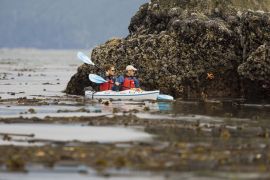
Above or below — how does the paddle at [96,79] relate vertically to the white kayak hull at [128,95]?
above

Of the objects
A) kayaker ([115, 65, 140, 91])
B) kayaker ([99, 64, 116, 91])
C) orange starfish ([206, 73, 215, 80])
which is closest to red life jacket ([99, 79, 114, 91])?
kayaker ([99, 64, 116, 91])

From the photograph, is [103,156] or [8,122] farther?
[8,122]

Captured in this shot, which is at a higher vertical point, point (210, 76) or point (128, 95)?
point (210, 76)

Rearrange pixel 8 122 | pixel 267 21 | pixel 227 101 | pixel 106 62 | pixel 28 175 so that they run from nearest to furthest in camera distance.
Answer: pixel 28 175 < pixel 8 122 < pixel 227 101 < pixel 267 21 < pixel 106 62

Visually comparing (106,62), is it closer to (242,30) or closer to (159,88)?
(159,88)

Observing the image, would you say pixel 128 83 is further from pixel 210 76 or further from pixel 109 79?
pixel 210 76

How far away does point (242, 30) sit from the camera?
43.4m

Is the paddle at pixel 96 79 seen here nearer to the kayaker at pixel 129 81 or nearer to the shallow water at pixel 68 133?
the kayaker at pixel 129 81

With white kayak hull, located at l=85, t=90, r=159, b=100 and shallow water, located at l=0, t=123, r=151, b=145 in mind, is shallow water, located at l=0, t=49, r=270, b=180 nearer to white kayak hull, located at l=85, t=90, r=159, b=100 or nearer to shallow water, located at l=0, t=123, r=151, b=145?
shallow water, located at l=0, t=123, r=151, b=145

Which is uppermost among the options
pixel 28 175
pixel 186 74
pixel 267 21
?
pixel 267 21

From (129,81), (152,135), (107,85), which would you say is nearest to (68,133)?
(152,135)

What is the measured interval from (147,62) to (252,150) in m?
24.1

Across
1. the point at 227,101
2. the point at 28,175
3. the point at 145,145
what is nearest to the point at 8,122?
the point at 145,145

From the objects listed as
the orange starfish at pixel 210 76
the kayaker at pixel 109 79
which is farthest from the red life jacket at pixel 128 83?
the orange starfish at pixel 210 76
